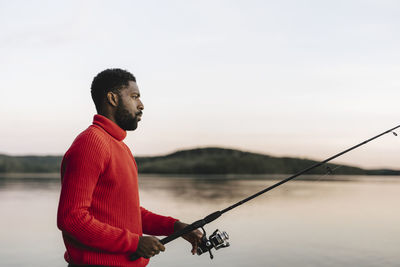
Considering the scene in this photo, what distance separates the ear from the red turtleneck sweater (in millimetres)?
98

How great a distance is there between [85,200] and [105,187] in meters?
0.14

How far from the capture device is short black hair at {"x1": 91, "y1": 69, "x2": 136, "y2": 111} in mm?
2412

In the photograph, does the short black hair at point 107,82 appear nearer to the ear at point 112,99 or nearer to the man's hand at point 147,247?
the ear at point 112,99

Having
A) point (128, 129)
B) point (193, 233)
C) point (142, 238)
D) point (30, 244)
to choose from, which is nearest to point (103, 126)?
point (128, 129)

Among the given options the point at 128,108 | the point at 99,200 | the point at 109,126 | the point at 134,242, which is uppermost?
the point at 128,108

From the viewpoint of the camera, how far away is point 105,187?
7.13ft

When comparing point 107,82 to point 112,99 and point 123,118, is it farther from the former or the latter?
point 123,118

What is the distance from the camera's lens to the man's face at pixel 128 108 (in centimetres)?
242

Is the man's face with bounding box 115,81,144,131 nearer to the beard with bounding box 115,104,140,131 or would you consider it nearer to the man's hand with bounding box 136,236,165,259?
the beard with bounding box 115,104,140,131

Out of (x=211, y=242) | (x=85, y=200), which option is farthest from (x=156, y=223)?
(x=85, y=200)

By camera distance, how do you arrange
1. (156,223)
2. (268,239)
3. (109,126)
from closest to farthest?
(109,126), (156,223), (268,239)

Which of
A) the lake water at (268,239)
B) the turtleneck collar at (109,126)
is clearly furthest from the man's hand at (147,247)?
the lake water at (268,239)

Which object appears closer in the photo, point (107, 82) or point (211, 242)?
point (107, 82)

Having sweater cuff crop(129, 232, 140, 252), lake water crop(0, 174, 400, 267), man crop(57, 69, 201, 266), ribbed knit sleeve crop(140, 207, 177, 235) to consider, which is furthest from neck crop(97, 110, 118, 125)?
lake water crop(0, 174, 400, 267)
